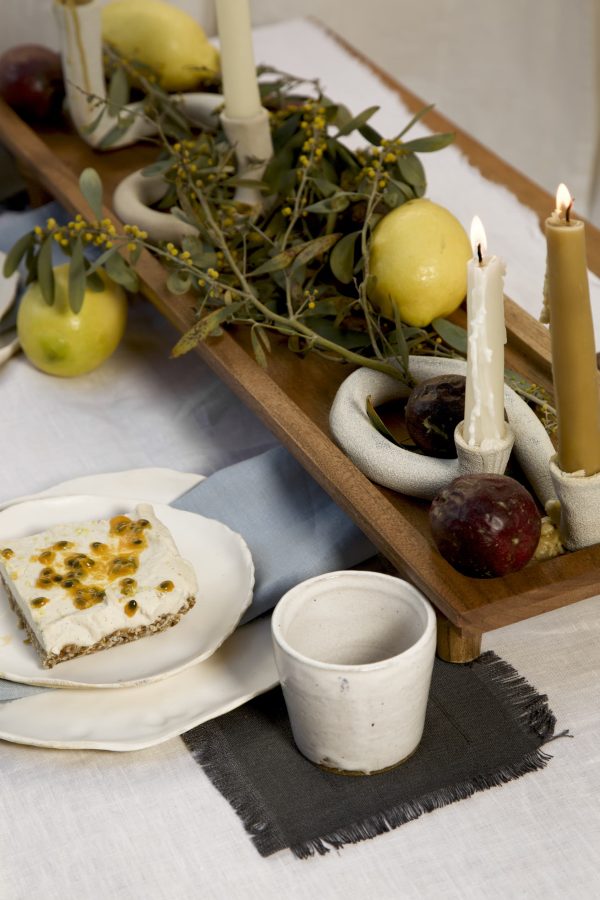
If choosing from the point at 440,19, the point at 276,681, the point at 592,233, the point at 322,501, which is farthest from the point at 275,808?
the point at 440,19

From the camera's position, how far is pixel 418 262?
662mm

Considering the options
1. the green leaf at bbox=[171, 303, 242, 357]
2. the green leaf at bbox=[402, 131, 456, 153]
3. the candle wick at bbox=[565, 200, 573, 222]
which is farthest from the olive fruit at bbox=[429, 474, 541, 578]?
the green leaf at bbox=[402, 131, 456, 153]

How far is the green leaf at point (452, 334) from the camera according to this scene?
2.16 feet

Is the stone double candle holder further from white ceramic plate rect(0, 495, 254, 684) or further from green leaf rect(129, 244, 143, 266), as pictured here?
white ceramic plate rect(0, 495, 254, 684)

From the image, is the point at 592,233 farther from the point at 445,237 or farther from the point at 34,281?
the point at 34,281

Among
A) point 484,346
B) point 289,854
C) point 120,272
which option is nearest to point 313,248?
point 120,272

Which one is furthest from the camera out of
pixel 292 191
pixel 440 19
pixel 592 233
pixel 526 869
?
pixel 440 19

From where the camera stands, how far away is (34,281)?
755 mm

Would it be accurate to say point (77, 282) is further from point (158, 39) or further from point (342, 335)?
point (158, 39)

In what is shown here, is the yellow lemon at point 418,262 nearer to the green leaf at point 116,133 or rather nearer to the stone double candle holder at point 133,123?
the stone double candle holder at point 133,123

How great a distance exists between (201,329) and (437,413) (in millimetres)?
163

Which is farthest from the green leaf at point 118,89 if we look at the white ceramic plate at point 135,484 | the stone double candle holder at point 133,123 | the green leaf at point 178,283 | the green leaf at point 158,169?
the white ceramic plate at point 135,484

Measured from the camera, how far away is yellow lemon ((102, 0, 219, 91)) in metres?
0.94

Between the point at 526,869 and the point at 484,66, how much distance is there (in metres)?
1.26
